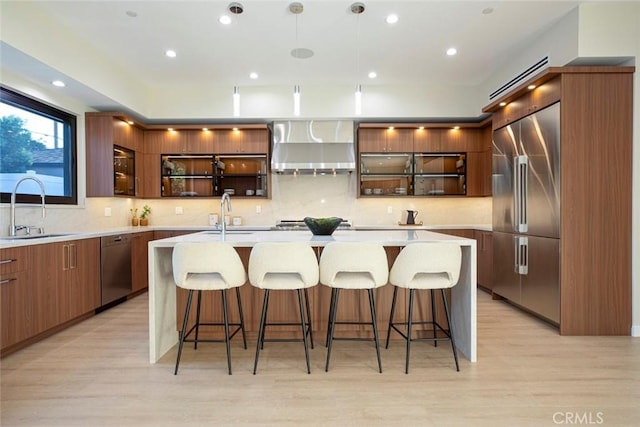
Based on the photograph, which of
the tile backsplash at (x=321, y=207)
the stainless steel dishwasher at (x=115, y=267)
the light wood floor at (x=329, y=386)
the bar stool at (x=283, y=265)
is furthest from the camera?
the tile backsplash at (x=321, y=207)

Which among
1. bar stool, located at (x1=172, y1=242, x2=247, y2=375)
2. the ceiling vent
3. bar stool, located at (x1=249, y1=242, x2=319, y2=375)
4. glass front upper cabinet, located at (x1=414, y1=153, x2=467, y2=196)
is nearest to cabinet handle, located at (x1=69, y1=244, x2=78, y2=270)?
bar stool, located at (x1=172, y1=242, x2=247, y2=375)

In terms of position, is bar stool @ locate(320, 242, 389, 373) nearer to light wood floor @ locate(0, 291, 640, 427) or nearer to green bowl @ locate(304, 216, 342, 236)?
Answer: light wood floor @ locate(0, 291, 640, 427)

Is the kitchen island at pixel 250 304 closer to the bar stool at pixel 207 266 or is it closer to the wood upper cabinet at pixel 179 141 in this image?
the bar stool at pixel 207 266

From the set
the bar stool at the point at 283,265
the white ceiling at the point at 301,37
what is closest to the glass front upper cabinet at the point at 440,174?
the white ceiling at the point at 301,37

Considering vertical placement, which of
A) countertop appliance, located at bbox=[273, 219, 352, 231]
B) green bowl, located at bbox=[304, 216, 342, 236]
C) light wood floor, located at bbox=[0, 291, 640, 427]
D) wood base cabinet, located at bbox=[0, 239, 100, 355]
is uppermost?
green bowl, located at bbox=[304, 216, 342, 236]

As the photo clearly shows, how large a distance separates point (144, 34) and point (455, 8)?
307 cm

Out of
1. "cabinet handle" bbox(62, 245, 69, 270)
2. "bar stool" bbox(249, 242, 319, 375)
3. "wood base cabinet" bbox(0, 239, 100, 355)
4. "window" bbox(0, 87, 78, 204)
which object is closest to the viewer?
"bar stool" bbox(249, 242, 319, 375)

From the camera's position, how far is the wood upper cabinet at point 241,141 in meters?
5.35

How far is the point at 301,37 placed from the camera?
3664 millimetres

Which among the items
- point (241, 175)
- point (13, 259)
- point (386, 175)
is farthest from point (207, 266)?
point (386, 175)

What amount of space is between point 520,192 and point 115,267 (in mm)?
4659

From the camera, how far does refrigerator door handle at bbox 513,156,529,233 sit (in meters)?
3.63

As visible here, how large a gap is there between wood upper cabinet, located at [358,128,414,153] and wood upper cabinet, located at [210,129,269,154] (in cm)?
150

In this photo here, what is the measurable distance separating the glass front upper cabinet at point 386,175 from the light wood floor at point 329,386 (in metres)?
2.88
